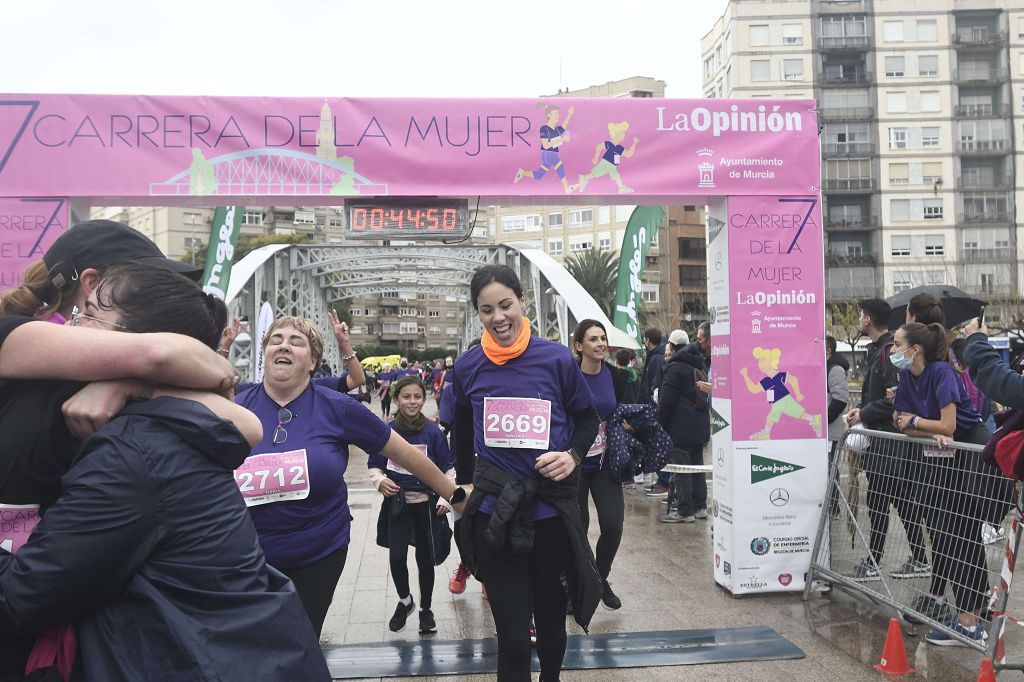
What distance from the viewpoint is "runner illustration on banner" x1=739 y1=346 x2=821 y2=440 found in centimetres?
650

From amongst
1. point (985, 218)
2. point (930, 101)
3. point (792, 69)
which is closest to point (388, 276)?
point (792, 69)

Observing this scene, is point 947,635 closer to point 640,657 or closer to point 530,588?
point 640,657

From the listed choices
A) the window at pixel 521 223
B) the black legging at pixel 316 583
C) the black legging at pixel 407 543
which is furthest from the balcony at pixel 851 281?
the black legging at pixel 316 583

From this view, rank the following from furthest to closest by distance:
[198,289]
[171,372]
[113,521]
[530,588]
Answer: [530,588] < [198,289] < [171,372] < [113,521]

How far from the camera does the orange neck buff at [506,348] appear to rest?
13.3 ft

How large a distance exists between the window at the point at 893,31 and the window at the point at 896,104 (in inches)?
156

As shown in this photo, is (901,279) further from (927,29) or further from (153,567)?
(153,567)

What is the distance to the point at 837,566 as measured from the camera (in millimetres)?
6500

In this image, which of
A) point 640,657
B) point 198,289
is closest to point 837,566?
point 640,657

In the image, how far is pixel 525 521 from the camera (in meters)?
3.82

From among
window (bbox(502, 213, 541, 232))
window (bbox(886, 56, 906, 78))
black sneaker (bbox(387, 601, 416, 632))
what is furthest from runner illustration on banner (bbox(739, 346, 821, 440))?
window (bbox(502, 213, 541, 232))

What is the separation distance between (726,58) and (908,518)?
222ft

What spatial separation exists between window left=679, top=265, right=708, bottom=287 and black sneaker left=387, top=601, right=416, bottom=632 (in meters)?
70.9

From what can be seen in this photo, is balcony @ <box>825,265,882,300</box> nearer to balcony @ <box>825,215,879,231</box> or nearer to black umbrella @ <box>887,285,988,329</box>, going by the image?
balcony @ <box>825,215,879,231</box>
